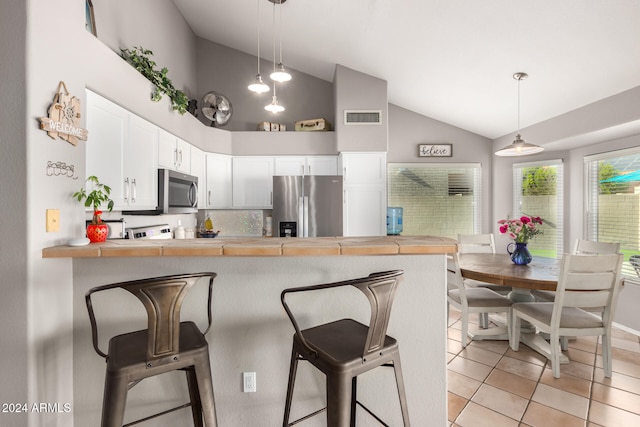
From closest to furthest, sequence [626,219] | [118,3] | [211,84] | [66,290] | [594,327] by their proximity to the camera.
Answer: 1. [66,290]
2. [594,327]
3. [118,3]
4. [626,219]
5. [211,84]

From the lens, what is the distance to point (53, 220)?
1.48 meters

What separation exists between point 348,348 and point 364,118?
11.2 ft

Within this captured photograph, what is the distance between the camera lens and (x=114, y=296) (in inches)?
61.6

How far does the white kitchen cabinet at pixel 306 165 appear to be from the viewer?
4426 millimetres

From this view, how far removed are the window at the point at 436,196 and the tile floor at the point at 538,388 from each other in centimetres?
217

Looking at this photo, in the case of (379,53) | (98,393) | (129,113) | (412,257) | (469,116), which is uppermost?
(379,53)

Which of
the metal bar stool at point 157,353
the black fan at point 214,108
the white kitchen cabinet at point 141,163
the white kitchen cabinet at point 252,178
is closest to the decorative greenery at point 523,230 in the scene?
the metal bar stool at point 157,353

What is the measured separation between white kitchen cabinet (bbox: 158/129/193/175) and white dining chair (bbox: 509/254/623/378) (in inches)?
131

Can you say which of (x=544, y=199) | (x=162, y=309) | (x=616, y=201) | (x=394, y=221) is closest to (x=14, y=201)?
(x=162, y=309)

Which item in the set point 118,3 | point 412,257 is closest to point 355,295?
point 412,257

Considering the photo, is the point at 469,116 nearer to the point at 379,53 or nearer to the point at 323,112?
the point at 379,53

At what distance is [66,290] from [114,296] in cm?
22

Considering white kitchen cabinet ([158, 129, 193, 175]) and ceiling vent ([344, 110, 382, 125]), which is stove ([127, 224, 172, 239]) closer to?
white kitchen cabinet ([158, 129, 193, 175])

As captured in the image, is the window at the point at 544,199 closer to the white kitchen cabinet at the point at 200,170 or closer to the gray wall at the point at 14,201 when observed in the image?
the white kitchen cabinet at the point at 200,170
